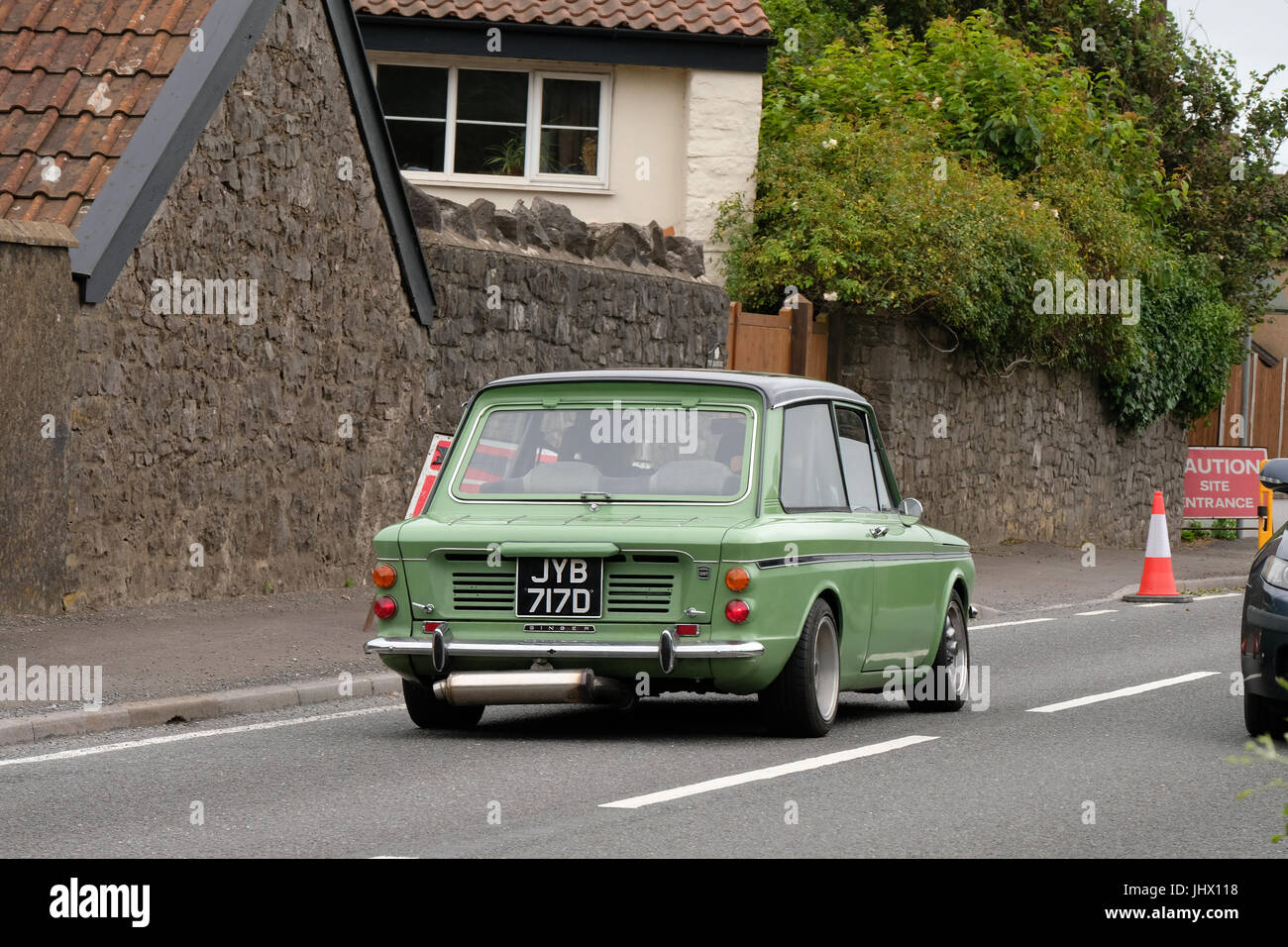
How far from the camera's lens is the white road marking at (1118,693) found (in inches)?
460

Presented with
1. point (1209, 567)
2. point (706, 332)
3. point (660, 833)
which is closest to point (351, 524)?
point (706, 332)

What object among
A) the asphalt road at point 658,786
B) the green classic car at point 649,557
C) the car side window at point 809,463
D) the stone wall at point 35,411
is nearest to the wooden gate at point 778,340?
the stone wall at point 35,411

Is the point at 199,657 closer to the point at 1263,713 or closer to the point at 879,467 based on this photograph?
the point at 879,467

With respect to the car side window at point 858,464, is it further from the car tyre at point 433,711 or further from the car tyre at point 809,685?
the car tyre at point 433,711

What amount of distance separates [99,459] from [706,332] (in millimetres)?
8449

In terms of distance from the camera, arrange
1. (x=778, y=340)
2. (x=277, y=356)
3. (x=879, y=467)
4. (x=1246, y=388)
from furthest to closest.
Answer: (x=1246, y=388) → (x=778, y=340) → (x=277, y=356) → (x=879, y=467)

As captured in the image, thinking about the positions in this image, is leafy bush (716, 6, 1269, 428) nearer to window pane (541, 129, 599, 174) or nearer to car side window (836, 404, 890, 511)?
window pane (541, 129, 599, 174)

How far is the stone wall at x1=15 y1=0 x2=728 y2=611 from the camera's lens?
14047 millimetres

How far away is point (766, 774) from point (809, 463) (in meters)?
2.21

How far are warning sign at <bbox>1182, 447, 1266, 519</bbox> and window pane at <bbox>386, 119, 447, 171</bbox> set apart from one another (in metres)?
12.4

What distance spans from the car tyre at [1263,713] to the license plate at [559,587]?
3471mm

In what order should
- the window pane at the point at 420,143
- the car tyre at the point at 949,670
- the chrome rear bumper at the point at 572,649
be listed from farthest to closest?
the window pane at the point at 420,143 → the car tyre at the point at 949,670 → the chrome rear bumper at the point at 572,649

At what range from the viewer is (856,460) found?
36.4 ft

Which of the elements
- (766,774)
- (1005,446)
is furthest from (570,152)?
(766,774)
